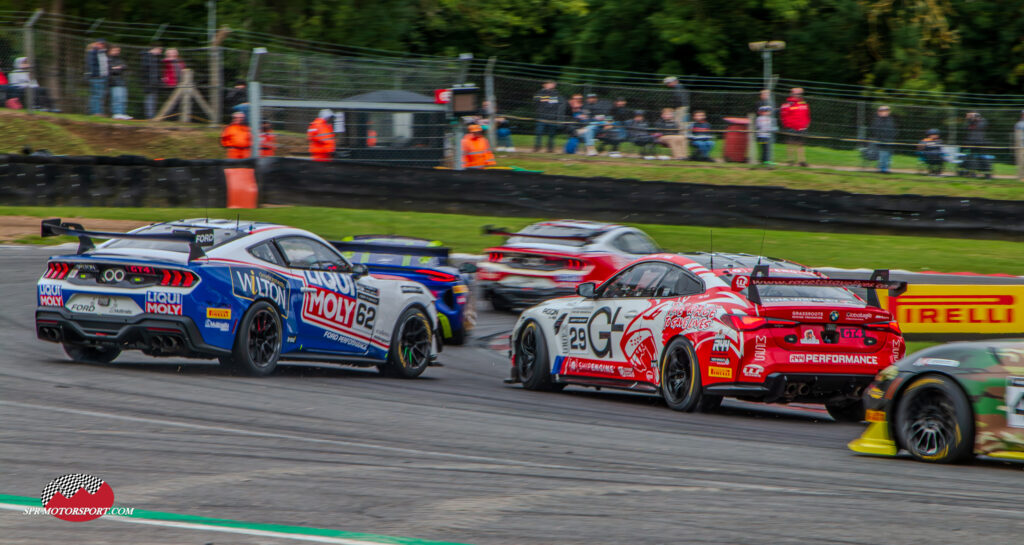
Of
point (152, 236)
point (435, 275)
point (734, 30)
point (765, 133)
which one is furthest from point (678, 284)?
point (734, 30)

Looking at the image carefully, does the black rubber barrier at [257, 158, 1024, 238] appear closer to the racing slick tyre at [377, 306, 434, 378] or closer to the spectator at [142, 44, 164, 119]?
the spectator at [142, 44, 164, 119]

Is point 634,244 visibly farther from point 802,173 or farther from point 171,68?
point 171,68

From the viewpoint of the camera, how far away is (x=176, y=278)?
9898mm

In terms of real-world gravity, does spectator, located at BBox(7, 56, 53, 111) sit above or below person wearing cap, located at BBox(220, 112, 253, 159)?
above

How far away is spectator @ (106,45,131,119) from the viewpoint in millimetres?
28281

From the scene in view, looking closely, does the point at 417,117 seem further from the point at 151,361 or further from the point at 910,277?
the point at 151,361

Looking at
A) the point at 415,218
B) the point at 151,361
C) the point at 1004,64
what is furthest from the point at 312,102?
the point at 1004,64

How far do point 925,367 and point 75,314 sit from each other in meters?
6.45

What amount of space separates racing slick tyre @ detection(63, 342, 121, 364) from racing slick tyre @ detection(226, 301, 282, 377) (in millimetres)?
1024

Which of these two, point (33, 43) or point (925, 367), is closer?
point (925, 367)

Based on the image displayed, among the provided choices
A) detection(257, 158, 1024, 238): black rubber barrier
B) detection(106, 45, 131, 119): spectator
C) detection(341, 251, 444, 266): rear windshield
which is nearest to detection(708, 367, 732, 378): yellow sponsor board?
detection(341, 251, 444, 266): rear windshield

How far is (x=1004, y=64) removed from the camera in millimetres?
41594

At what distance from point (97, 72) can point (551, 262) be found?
15.9 metres

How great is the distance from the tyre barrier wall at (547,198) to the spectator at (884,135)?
260 inches
